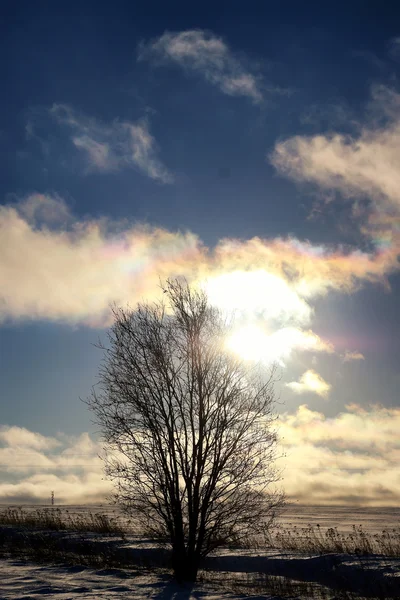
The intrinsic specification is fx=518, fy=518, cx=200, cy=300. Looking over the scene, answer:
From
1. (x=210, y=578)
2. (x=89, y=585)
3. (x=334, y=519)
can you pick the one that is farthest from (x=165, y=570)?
(x=334, y=519)

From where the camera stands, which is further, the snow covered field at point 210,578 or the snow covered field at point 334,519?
the snow covered field at point 334,519

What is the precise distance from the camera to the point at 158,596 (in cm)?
1208

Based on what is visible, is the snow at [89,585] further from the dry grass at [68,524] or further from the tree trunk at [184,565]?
the dry grass at [68,524]

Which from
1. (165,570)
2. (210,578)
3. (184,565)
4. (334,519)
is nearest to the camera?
(184,565)

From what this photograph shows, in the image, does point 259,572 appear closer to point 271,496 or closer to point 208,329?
point 271,496

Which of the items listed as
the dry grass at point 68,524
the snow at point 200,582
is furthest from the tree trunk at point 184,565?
the dry grass at point 68,524

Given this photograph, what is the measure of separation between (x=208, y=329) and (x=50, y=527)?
17552mm

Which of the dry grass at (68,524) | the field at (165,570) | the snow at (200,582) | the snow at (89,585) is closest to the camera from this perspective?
the snow at (89,585)

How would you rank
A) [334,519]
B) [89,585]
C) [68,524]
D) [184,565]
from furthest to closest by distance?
[334,519], [68,524], [184,565], [89,585]

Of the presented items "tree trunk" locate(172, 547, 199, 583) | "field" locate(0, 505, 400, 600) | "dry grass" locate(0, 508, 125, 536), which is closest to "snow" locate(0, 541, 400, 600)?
"field" locate(0, 505, 400, 600)

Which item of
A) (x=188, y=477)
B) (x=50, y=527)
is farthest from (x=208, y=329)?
(x=50, y=527)

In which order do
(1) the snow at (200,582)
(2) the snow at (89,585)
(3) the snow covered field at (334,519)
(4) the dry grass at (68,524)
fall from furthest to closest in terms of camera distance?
(3) the snow covered field at (334,519), (4) the dry grass at (68,524), (1) the snow at (200,582), (2) the snow at (89,585)

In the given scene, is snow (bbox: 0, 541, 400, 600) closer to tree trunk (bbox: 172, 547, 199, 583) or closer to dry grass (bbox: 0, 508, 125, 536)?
tree trunk (bbox: 172, 547, 199, 583)

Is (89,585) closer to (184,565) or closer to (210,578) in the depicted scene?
(184,565)
